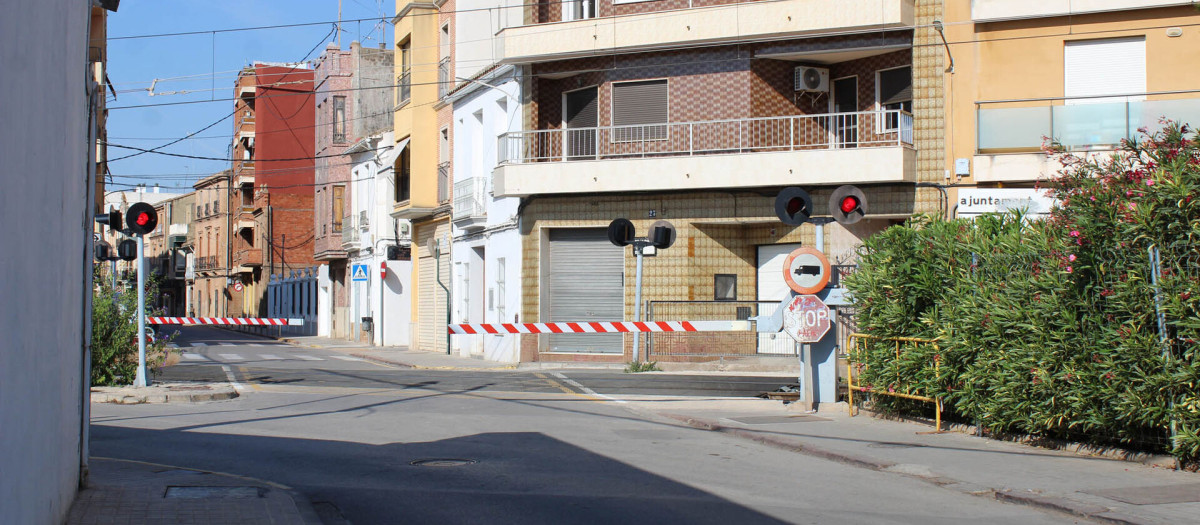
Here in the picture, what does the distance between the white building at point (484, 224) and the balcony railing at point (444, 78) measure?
3.50 ft

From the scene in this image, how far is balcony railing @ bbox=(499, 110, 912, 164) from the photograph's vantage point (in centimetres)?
2480

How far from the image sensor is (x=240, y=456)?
1088 cm

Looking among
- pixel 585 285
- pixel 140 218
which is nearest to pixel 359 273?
pixel 585 285

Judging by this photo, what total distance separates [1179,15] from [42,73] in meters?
22.2

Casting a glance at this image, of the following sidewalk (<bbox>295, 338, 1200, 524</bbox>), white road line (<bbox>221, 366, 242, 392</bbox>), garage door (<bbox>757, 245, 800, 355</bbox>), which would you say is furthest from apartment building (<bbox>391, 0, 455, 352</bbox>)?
sidewalk (<bbox>295, 338, 1200, 524</bbox>)

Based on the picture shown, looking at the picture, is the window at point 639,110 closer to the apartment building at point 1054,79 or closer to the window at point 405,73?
the apartment building at point 1054,79

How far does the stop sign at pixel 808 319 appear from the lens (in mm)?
14469

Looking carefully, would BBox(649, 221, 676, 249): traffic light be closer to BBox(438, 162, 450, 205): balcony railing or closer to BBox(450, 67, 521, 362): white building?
BBox(450, 67, 521, 362): white building

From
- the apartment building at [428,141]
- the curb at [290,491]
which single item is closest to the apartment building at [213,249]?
the apartment building at [428,141]

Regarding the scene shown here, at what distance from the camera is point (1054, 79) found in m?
22.8

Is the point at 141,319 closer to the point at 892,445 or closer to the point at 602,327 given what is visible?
the point at 602,327

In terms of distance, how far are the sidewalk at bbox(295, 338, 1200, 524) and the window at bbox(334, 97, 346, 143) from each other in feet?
109

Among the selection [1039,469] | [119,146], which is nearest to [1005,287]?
[1039,469]

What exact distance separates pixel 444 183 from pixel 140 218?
59.0 ft
